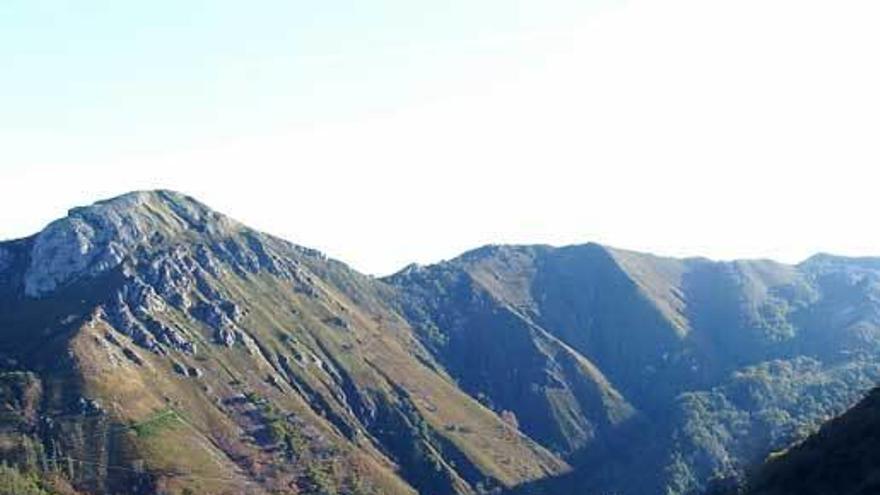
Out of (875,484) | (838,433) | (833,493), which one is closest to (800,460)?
(838,433)

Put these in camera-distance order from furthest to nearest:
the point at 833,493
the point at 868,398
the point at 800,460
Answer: the point at 868,398 < the point at 800,460 < the point at 833,493

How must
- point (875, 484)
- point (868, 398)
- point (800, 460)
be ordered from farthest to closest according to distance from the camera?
1. point (868, 398)
2. point (800, 460)
3. point (875, 484)

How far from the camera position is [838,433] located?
15375 centimetres

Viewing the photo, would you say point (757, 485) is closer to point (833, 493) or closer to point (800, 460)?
point (800, 460)

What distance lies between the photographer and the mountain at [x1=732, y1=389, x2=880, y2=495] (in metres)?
133

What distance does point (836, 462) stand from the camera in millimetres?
141750

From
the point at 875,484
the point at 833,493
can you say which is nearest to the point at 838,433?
the point at 833,493

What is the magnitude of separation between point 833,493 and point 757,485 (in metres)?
26.8

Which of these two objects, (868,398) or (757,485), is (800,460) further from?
(868,398)

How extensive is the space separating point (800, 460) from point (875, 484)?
3044cm

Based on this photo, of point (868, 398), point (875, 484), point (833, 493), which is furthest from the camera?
point (868, 398)

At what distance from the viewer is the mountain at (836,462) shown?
133 metres

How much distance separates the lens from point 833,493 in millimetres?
133125

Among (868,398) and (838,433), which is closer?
(838,433)
